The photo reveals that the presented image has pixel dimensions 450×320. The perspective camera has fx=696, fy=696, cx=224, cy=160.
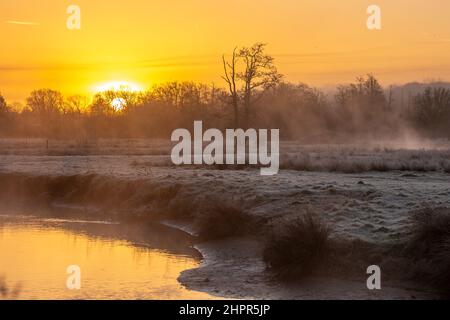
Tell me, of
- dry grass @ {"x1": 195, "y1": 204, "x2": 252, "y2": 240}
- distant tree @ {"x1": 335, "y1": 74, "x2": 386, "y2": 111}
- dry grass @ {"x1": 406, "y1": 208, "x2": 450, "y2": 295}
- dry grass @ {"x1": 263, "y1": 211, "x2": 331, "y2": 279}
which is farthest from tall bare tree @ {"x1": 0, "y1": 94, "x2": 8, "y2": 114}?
dry grass @ {"x1": 406, "y1": 208, "x2": 450, "y2": 295}

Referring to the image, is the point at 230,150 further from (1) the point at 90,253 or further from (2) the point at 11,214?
(1) the point at 90,253

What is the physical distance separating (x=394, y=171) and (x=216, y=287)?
68.2 ft

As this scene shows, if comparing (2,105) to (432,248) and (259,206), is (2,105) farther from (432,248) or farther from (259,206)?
(432,248)

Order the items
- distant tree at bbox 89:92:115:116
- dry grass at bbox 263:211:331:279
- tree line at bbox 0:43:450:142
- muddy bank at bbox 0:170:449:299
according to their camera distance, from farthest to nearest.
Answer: distant tree at bbox 89:92:115:116 < tree line at bbox 0:43:450:142 < dry grass at bbox 263:211:331:279 < muddy bank at bbox 0:170:449:299

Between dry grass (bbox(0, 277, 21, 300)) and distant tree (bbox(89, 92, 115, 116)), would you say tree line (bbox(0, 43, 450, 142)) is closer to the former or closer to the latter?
distant tree (bbox(89, 92, 115, 116))

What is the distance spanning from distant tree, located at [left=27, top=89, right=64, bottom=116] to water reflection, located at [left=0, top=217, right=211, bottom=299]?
123361mm

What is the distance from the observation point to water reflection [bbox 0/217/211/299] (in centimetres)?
1475

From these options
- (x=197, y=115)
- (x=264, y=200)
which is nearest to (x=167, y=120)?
(x=197, y=115)

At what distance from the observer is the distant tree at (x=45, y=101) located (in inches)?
5753

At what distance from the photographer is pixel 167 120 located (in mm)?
101750

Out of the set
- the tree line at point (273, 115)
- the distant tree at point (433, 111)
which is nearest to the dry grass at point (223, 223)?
the tree line at point (273, 115)

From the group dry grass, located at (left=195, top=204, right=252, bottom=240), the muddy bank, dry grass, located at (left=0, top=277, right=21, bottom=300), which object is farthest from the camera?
dry grass, located at (left=195, top=204, right=252, bottom=240)

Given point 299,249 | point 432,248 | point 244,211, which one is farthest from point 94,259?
point 432,248

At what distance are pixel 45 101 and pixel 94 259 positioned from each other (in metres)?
135
